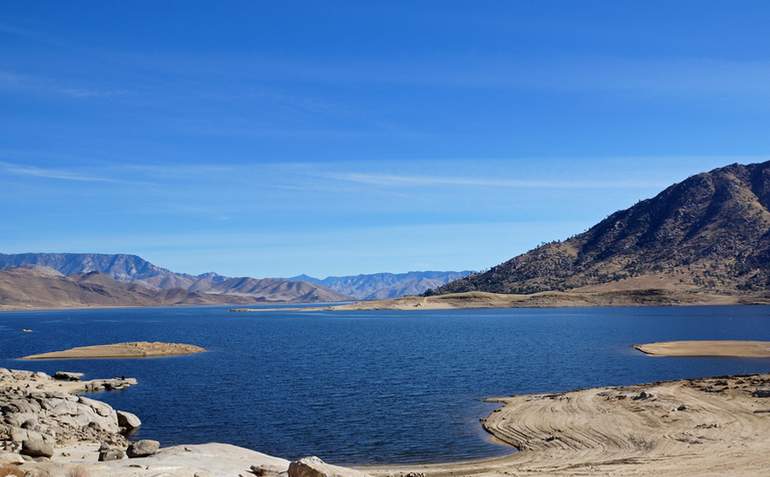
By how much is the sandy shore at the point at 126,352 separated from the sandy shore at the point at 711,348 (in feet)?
217

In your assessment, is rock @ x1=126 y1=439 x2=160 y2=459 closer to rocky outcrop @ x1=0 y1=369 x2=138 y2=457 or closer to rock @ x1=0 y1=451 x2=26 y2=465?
rock @ x1=0 y1=451 x2=26 y2=465

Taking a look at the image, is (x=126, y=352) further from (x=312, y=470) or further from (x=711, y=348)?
(x=312, y=470)

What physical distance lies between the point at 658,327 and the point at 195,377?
100 m

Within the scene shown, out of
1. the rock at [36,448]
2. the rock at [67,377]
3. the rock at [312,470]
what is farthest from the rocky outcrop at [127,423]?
the rock at [67,377]

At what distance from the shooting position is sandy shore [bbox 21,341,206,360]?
10066 centimetres

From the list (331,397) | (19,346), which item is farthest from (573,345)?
(19,346)

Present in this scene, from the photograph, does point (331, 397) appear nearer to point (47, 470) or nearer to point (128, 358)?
point (47, 470)

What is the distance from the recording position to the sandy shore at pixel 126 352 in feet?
330

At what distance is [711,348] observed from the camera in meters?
92.2

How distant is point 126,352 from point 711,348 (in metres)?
81.9

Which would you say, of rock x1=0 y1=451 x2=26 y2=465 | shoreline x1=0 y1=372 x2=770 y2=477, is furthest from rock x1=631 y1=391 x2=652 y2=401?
rock x1=0 y1=451 x2=26 y2=465

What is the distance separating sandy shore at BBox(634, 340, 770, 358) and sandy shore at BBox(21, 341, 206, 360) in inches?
2603

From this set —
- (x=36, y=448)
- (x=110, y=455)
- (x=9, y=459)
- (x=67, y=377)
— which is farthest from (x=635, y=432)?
(x=67, y=377)

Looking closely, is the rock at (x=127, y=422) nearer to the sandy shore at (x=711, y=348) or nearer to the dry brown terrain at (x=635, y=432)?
the dry brown terrain at (x=635, y=432)
